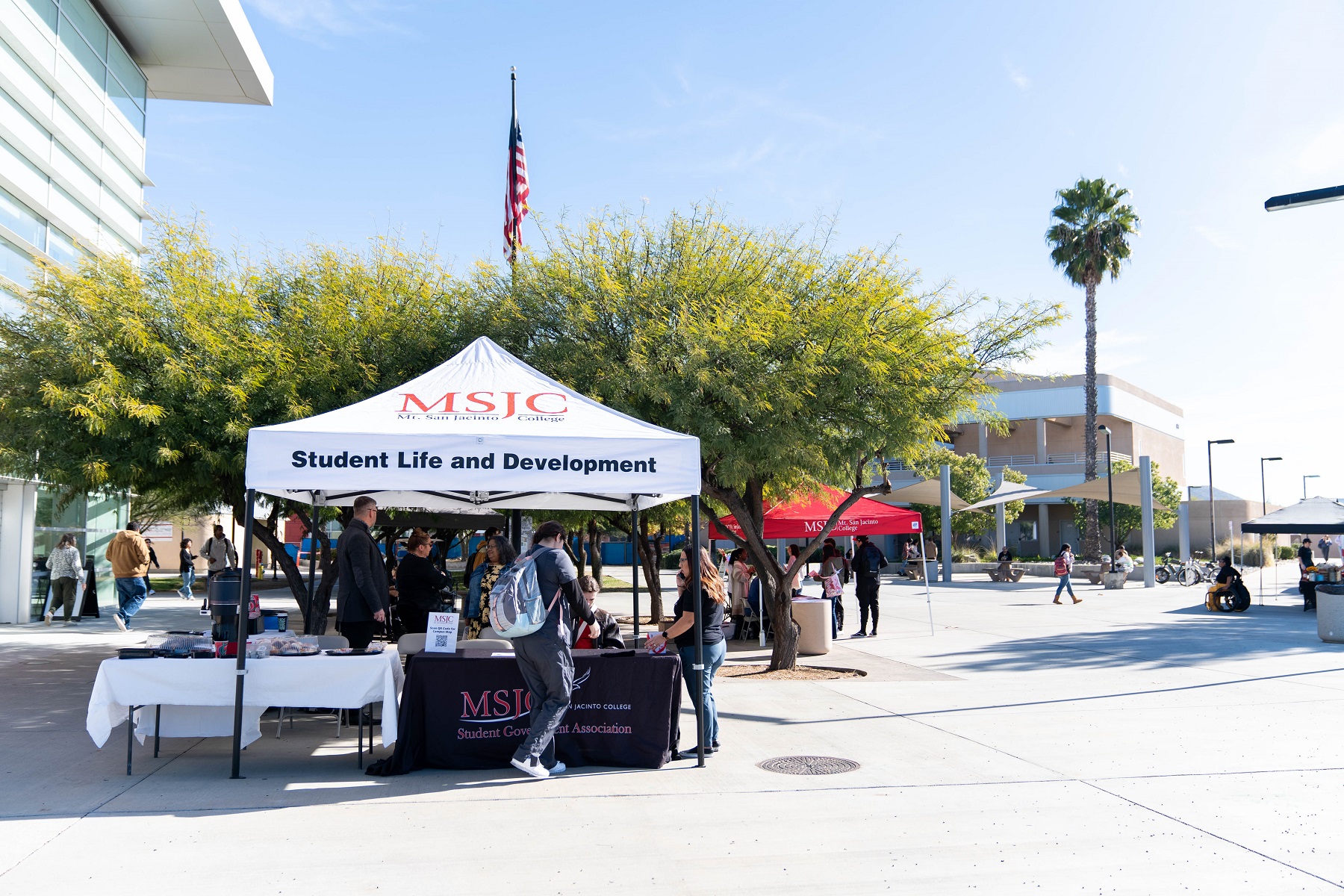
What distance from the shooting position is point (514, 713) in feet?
25.5

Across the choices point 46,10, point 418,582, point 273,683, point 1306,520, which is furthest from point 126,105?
point 1306,520

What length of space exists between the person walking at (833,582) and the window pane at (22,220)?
632 inches

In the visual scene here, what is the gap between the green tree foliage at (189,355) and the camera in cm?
1117

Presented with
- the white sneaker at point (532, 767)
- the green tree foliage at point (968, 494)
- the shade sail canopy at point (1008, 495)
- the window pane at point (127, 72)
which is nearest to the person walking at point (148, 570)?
the window pane at point (127, 72)

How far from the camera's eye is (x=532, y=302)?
12.7 metres

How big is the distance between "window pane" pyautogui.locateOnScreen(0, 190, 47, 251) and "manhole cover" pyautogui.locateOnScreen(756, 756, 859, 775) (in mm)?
17790

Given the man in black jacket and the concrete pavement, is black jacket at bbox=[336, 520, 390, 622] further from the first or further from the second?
the concrete pavement

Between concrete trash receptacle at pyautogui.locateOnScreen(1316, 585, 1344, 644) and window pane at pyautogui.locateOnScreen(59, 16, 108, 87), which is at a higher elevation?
window pane at pyautogui.locateOnScreen(59, 16, 108, 87)

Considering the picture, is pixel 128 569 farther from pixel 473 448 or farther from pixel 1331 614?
pixel 1331 614

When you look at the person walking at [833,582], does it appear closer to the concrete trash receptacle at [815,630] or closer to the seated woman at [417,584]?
the concrete trash receptacle at [815,630]

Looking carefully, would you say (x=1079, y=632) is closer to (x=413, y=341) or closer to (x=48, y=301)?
(x=413, y=341)

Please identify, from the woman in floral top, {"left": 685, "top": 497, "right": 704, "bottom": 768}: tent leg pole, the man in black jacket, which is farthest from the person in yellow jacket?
{"left": 685, "top": 497, "right": 704, "bottom": 768}: tent leg pole

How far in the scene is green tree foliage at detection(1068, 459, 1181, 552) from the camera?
55.1 m

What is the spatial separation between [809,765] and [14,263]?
1827 cm
